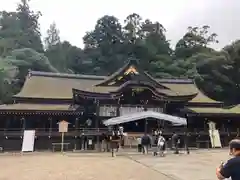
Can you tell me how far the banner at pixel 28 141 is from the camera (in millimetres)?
22188

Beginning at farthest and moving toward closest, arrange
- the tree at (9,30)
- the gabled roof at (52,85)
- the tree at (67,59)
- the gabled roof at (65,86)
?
the tree at (67,59) < the tree at (9,30) < the gabled roof at (52,85) < the gabled roof at (65,86)

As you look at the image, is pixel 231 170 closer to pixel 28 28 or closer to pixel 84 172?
pixel 84 172

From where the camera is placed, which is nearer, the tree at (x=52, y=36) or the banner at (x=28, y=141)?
the banner at (x=28, y=141)

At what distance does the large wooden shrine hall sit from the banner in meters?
1.07

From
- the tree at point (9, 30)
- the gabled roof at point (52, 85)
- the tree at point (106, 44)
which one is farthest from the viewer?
the tree at point (106, 44)

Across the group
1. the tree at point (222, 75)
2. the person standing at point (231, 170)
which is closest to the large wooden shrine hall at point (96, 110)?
the person standing at point (231, 170)

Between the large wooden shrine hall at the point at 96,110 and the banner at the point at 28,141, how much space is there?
Result: 1.07 meters

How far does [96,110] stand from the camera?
25.3 metres

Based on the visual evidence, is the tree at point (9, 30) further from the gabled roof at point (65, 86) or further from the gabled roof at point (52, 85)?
the gabled roof at point (65, 86)

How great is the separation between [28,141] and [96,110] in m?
5.71

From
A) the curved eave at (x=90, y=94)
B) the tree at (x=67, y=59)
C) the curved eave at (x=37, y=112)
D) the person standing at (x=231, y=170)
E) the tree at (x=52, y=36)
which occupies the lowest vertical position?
the person standing at (x=231, y=170)

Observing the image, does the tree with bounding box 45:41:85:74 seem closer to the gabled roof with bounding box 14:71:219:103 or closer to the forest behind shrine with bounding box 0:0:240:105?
the forest behind shrine with bounding box 0:0:240:105

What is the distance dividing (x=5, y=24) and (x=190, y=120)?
52.7 meters

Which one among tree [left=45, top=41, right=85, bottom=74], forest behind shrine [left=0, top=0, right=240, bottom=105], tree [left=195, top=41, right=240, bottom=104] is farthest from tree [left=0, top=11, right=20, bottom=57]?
tree [left=195, top=41, right=240, bottom=104]
